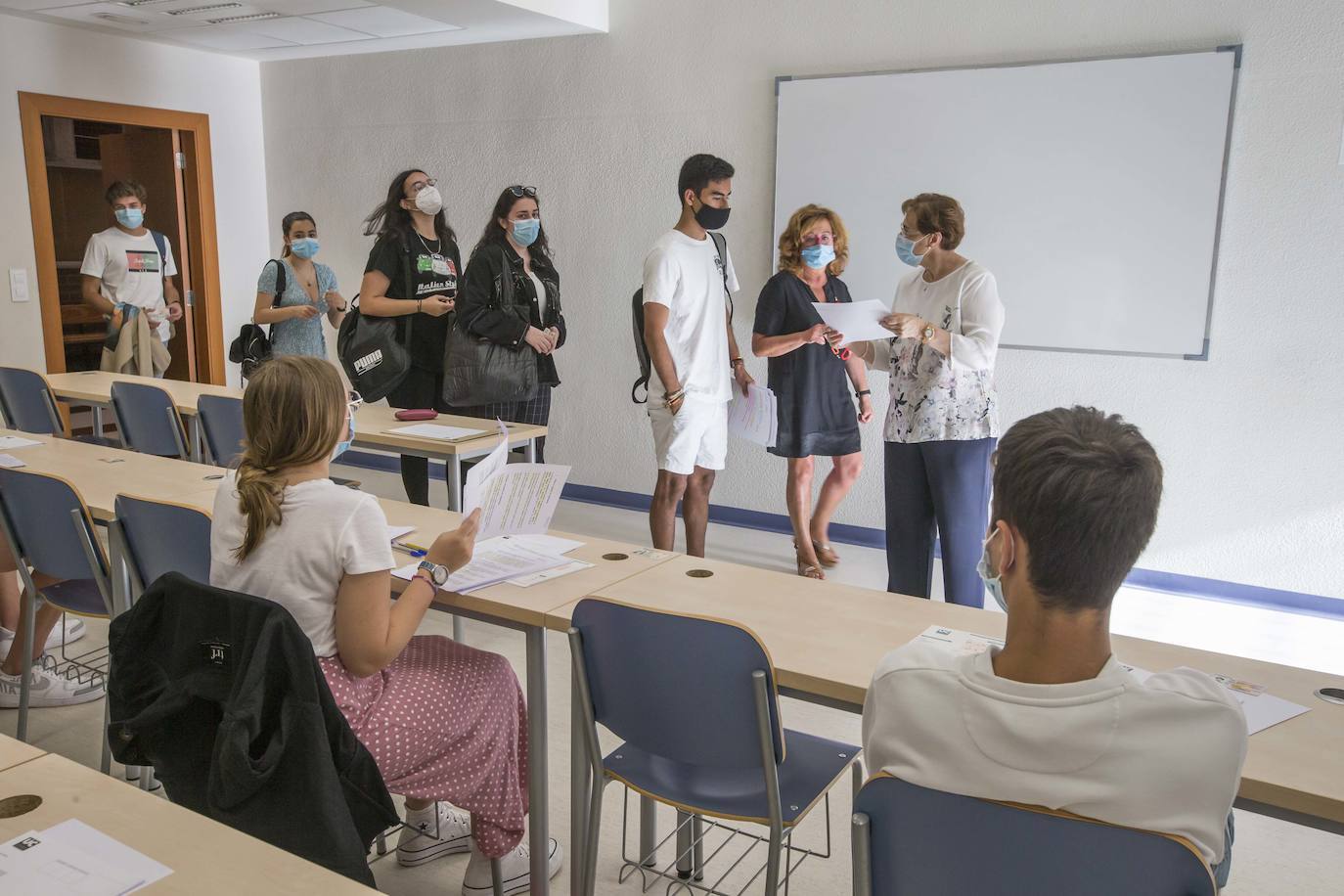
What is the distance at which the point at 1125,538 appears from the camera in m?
1.13

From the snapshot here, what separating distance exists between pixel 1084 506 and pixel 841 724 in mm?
2154

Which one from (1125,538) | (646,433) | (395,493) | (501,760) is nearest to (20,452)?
(501,760)

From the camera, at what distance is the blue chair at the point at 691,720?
1621 mm

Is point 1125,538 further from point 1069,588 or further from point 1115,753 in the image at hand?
point 1115,753

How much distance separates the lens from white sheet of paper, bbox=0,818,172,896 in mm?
1038

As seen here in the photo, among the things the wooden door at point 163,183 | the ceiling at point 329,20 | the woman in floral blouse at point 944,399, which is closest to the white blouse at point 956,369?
the woman in floral blouse at point 944,399

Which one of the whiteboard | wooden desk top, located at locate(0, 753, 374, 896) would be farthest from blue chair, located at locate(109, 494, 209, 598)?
the whiteboard

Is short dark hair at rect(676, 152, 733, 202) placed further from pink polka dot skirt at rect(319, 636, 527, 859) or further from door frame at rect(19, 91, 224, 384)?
door frame at rect(19, 91, 224, 384)

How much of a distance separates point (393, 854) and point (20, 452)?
6.57 feet

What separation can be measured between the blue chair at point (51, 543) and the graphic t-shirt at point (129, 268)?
3.59 metres

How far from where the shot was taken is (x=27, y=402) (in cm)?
475

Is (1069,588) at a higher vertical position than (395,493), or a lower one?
higher

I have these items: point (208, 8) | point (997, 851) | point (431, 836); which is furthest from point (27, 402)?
point (997, 851)

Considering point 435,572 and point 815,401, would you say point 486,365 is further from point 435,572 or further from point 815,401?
point 435,572
